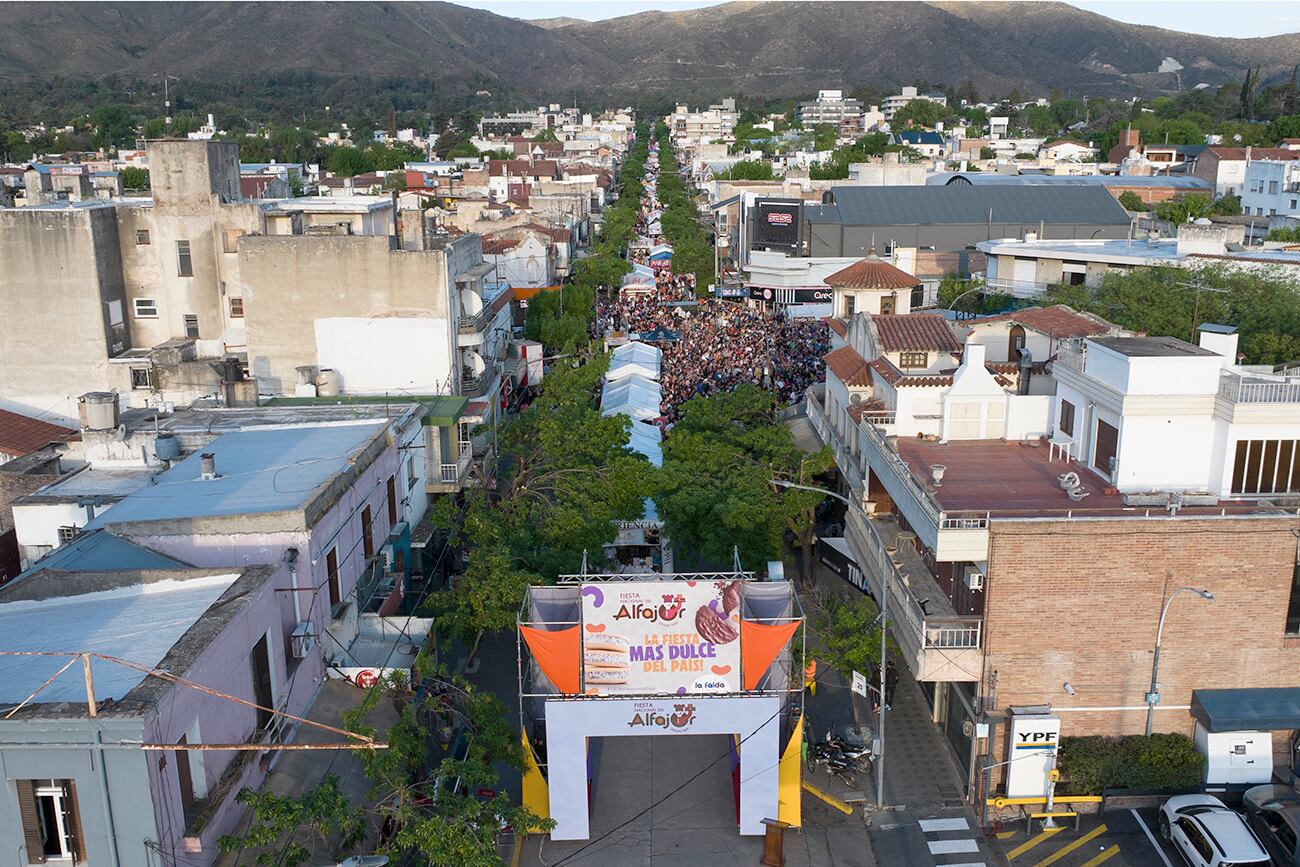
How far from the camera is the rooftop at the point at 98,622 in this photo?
14.8 metres

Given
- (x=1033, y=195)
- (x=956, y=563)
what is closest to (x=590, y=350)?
(x=956, y=563)

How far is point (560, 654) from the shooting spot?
65.1ft

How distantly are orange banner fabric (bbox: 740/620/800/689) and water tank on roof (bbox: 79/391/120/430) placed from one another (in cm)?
1565

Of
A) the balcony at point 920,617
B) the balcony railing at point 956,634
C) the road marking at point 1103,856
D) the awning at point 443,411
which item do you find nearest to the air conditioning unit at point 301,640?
the balcony at point 920,617

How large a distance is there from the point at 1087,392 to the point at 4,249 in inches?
1294

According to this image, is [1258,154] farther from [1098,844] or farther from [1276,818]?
[1098,844]

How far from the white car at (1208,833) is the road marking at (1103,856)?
1.07 metres

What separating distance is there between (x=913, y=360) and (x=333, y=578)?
17.6 metres

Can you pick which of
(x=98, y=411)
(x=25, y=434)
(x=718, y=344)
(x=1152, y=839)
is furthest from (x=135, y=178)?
(x=1152, y=839)

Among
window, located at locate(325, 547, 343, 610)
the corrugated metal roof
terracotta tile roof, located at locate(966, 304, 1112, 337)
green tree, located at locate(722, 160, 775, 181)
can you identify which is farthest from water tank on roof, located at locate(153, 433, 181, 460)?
green tree, located at locate(722, 160, 775, 181)

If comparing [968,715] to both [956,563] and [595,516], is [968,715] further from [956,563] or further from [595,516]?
[595,516]

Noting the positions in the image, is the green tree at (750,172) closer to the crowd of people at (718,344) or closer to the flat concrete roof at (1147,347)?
the crowd of people at (718,344)

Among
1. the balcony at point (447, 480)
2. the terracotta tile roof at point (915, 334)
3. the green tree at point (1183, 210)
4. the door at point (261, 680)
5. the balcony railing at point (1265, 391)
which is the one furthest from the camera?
the green tree at point (1183, 210)

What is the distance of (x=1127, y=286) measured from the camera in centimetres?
4316
